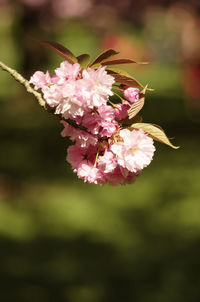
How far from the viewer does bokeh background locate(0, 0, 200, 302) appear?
506cm

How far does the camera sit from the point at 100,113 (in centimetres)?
159

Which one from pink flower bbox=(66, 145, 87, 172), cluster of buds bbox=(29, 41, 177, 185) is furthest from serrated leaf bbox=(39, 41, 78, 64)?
pink flower bbox=(66, 145, 87, 172)

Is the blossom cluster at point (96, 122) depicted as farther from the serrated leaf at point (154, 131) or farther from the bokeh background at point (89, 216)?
the bokeh background at point (89, 216)

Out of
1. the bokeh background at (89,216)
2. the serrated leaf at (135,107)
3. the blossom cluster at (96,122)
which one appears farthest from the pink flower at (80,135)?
the bokeh background at (89,216)

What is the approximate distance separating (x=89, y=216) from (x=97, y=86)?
5383 mm

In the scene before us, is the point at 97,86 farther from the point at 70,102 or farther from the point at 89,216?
the point at 89,216

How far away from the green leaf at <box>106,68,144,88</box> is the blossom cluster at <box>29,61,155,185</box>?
0.02 meters

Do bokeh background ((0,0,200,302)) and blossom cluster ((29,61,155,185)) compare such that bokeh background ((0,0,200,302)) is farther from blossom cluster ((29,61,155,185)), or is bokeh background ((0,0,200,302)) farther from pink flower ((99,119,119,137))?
pink flower ((99,119,119,137))

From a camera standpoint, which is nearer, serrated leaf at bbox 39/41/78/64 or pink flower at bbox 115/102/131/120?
serrated leaf at bbox 39/41/78/64

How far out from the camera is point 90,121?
1.59 meters

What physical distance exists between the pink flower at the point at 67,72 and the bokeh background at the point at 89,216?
0.38ft

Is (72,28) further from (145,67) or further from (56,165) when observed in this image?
(56,165)

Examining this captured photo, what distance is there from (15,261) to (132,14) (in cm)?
1103

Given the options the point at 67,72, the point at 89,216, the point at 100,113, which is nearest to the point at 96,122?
the point at 100,113
